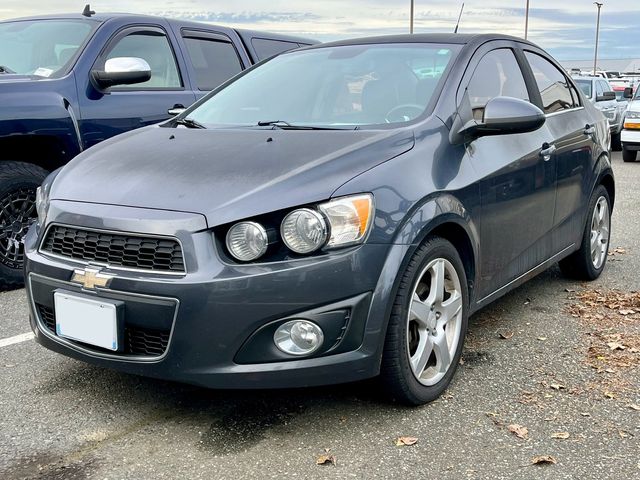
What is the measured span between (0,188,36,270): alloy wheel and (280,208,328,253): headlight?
9.71 ft

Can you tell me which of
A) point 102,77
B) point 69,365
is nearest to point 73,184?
point 69,365

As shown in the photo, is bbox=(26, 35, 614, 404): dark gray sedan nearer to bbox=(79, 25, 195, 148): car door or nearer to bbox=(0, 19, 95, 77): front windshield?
bbox=(79, 25, 195, 148): car door

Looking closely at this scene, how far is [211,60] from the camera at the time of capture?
6.38 m

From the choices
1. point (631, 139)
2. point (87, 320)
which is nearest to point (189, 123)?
point (87, 320)

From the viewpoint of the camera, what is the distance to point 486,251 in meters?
3.59

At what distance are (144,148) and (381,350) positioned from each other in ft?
4.69

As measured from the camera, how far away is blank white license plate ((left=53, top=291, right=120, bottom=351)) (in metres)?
2.79

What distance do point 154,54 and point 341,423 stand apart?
153 inches

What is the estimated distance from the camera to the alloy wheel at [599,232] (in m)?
5.16

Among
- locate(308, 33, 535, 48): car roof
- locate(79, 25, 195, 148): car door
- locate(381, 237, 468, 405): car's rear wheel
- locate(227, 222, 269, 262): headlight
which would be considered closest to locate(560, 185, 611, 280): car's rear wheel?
locate(308, 33, 535, 48): car roof

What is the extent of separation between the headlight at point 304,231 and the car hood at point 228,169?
6 centimetres

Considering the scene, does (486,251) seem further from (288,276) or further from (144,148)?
(144,148)

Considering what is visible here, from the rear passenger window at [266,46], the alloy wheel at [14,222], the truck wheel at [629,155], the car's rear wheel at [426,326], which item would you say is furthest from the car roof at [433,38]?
the truck wheel at [629,155]

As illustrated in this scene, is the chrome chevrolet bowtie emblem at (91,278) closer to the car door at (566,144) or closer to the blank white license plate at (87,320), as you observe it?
the blank white license plate at (87,320)
